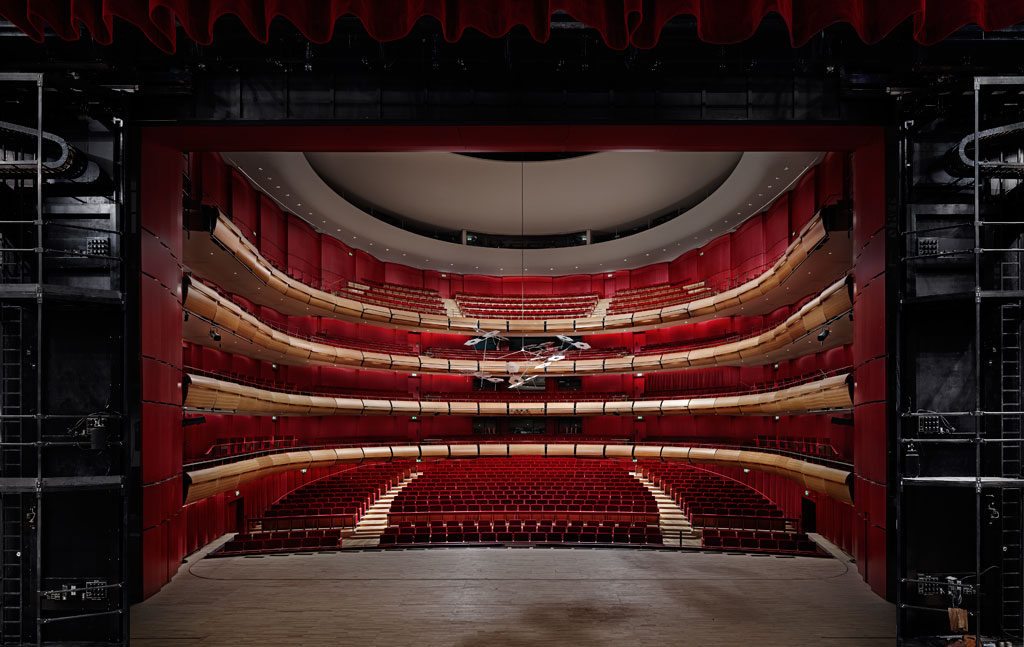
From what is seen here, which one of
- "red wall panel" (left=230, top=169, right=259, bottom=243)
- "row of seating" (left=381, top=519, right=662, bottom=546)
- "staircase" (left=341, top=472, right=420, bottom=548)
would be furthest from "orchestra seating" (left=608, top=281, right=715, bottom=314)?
"red wall panel" (left=230, top=169, right=259, bottom=243)

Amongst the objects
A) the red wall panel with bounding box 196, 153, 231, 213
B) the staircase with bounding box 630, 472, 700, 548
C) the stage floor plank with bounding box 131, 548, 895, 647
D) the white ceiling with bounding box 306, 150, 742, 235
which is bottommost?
the staircase with bounding box 630, 472, 700, 548

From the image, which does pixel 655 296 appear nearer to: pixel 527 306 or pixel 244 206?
pixel 527 306

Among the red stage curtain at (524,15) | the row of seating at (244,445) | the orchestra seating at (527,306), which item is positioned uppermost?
the red stage curtain at (524,15)

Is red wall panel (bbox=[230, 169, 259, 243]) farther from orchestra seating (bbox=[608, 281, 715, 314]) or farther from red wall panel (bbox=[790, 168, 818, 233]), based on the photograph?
red wall panel (bbox=[790, 168, 818, 233])

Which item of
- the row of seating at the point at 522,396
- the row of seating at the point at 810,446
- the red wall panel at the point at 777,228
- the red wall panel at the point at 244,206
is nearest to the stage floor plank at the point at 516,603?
the row of seating at the point at 810,446

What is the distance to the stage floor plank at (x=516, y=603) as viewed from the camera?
709cm

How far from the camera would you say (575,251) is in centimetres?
2648

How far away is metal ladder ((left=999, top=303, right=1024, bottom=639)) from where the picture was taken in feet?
21.8

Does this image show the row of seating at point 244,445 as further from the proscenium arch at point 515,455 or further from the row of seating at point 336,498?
the row of seating at point 336,498

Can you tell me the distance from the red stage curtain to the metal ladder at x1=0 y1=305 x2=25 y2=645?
9.89ft

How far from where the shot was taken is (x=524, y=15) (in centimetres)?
572

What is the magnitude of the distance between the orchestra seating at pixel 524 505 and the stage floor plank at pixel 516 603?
2.46 m

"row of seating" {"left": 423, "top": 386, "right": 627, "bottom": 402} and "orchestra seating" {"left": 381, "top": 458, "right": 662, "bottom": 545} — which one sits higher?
"row of seating" {"left": 423, "top": 386, "right": 627, "bottom": 402}

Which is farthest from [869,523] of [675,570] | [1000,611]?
[675,570]
